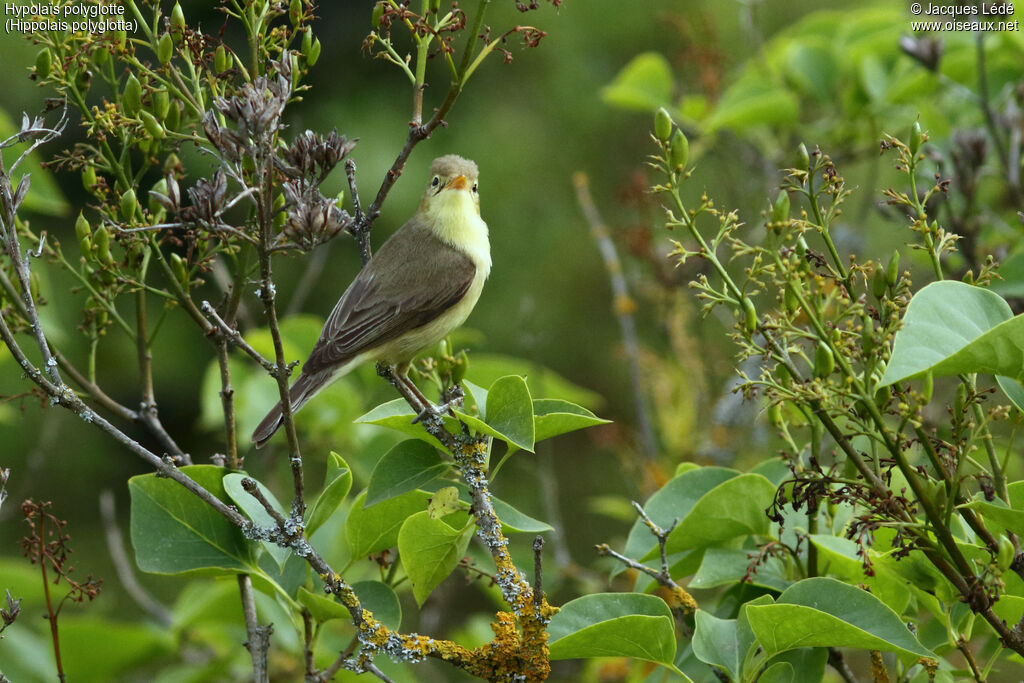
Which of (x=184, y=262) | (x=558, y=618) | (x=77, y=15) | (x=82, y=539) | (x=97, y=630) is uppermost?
(x=77, y=15)

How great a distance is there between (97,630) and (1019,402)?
2.14 m

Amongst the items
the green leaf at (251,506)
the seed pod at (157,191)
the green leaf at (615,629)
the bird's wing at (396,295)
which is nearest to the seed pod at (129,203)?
the seed pod at (157,191)

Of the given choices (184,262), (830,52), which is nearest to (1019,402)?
(184,262)

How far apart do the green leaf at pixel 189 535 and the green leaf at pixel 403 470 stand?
32 cm

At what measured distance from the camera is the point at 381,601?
70.1 inches

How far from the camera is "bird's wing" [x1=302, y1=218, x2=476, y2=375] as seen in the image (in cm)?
270

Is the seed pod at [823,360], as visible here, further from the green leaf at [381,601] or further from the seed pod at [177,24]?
the seed pod at [177,24]

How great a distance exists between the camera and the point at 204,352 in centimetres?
917

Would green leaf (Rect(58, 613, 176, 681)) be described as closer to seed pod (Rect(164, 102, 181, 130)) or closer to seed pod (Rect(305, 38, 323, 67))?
seed pod (Rect(164, 102, 181, 130))

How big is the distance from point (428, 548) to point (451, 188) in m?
1.77

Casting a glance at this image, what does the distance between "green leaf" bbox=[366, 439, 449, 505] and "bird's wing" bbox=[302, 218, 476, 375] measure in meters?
1.02

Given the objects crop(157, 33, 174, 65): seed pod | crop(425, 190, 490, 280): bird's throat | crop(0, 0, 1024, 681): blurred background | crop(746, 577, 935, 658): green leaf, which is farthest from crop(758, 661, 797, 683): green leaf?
crop(0, 0, 1024, 681): blurred background

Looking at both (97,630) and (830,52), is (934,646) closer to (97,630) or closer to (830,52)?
(97,630)

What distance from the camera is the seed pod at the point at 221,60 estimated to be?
1.76 m
